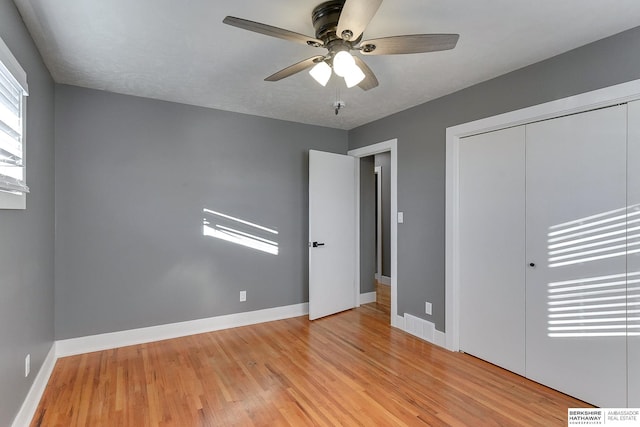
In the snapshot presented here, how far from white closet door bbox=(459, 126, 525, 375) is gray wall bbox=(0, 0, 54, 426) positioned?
3.34m

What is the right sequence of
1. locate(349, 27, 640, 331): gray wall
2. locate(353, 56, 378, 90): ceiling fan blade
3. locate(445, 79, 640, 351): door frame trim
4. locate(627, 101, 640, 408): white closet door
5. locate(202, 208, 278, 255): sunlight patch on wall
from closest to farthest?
locate(353, 56, 378, 90): ceiling fan blade < locate(627, 101, 640, 408): white closet door < locate(349, 27, 640, 331): gray wall < locate(445, 79, 640, 351): door frame trim < locate(202, 208, 278, 255): sunlight patch on wall

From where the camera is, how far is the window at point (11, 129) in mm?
1601

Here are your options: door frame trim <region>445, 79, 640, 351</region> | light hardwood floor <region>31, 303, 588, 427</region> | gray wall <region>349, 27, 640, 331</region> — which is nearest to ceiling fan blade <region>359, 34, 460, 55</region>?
gray wall <region>349, 27, 640, 331</region>

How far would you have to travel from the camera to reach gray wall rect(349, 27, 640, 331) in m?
2.21

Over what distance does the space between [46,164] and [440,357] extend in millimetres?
3777

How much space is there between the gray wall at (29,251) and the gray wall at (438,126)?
10.7ft

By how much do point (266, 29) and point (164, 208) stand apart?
8.01 ft

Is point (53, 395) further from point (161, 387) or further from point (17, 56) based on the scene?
point (17, 56)

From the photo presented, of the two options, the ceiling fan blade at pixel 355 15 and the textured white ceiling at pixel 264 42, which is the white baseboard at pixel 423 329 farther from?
the ceiling fan blade at pixel 355 15

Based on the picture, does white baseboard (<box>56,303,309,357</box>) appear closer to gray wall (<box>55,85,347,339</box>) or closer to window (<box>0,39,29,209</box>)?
gray wall (<box>55,85,347,339</box>)

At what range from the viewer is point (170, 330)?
347 cm

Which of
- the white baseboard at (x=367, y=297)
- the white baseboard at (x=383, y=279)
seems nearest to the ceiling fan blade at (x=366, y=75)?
the white baseboard at (x=367, y=297)

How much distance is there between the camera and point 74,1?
5.95ft

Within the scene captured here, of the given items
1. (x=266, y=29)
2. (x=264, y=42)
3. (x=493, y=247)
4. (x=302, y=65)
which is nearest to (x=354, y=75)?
(x=302, y=65)
